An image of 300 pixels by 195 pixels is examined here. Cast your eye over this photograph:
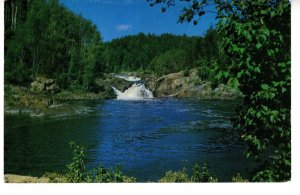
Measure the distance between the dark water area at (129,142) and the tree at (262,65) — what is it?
14.5 ft

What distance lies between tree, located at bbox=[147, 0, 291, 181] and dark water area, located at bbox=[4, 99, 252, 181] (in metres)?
4.41

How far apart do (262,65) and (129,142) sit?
762 cm

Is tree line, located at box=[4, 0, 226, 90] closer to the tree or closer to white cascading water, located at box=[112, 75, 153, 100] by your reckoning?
the tree

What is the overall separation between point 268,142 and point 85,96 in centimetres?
1037

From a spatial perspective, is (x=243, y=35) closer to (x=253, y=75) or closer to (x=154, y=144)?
(x=253, y=75)

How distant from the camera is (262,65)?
3812 millimetres

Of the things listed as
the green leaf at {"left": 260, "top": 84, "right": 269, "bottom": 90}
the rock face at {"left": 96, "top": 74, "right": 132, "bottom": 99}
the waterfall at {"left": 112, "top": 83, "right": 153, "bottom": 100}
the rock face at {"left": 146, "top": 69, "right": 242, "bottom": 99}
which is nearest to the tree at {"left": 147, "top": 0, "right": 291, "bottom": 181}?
the green leaf at {"left": 260, "top": 84, "right": 269, "bottom": 90}

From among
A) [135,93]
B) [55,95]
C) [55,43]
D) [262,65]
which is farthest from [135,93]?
[262,65]

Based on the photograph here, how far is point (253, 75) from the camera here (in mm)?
3799

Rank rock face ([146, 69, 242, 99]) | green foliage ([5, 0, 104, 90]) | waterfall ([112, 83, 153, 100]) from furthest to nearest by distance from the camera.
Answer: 1. waterfall ([112, 83, 153, 100])
2. rock face ([146, 69, 242, 99])
3. green foliage ([5, 0, 104, 90])

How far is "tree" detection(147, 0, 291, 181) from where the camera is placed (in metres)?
3.72

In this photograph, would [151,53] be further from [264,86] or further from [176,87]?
[264,86]
